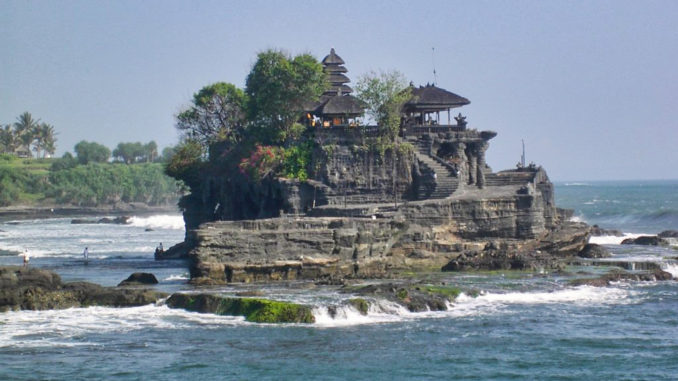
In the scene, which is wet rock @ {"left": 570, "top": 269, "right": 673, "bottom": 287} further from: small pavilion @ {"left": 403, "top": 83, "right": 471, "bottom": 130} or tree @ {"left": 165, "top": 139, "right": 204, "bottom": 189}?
tree @ {"left": 165, "top": 139, "right": 204, "bottom": 189}

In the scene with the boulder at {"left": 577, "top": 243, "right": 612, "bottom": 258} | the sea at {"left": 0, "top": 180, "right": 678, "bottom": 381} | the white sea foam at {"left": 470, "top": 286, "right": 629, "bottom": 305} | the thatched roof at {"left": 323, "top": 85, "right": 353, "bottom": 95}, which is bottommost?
the sea at {"left": 0, "top": 180, "right": 678, "bottom": 381}

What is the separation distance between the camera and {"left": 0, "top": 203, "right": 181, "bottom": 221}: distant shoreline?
12472 cm

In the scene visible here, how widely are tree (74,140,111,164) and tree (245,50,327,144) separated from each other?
124 metres

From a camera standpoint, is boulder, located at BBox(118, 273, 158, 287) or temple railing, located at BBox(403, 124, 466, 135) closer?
boulder, located at BBox(118, 273, 158, 287)

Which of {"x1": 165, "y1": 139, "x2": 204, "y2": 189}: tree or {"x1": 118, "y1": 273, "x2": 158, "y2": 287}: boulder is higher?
{"x1": 165, "y1": 139, "x2": 204, "y2": 189}: tree

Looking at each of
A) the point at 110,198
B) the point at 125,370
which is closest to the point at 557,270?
the point at 125,370

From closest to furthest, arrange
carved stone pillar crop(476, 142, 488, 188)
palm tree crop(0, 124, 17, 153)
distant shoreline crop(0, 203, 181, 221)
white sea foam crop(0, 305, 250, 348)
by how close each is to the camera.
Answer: white sea foam crop(0, 305, 250, 348) < carved stone pillar crop(476, 142, 488, 188) < distant shoreline crop(0, 203, 181, 221) < palm tree crop(0, 124, 17, 153)

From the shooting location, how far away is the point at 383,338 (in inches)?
1266

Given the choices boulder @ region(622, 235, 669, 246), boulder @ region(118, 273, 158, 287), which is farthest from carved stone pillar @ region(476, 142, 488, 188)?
boulder @ region(118, 273, 158, 287)

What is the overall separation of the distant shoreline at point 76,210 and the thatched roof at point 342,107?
70394mm

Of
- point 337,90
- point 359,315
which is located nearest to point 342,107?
point 337,90

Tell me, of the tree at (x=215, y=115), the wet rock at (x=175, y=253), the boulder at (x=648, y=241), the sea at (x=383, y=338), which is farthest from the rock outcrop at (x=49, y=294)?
the boulder at (x=648, y=241)

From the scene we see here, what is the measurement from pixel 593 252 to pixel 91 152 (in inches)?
5535

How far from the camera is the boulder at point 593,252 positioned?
52.1 m
